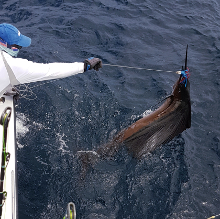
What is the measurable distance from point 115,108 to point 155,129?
1.26 m

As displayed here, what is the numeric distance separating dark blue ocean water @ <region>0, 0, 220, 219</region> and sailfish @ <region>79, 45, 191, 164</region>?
162 mm

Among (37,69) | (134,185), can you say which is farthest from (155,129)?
(37,69)

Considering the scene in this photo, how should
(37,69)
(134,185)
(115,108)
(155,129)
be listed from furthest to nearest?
1. (115,108)
2. (155,129)
3. (134,185)
4. (37,69)

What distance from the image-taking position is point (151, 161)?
5.61 m

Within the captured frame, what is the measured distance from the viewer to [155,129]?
19.2 ft

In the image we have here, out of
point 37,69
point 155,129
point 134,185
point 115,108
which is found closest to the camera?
point 37,69

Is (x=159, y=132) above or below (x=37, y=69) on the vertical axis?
below

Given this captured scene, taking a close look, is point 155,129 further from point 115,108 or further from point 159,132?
point 115,108

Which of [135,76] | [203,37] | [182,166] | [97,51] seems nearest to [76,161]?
[182,166]

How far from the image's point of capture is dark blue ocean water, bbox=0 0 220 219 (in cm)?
487

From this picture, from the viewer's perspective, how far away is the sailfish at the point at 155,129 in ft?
18.7

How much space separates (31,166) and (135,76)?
383 centimetres

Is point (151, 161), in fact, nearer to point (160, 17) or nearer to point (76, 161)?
point (76, 161)

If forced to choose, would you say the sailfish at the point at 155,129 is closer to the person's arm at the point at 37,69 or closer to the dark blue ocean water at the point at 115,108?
the dark blue ocean water at the point at 115,108
